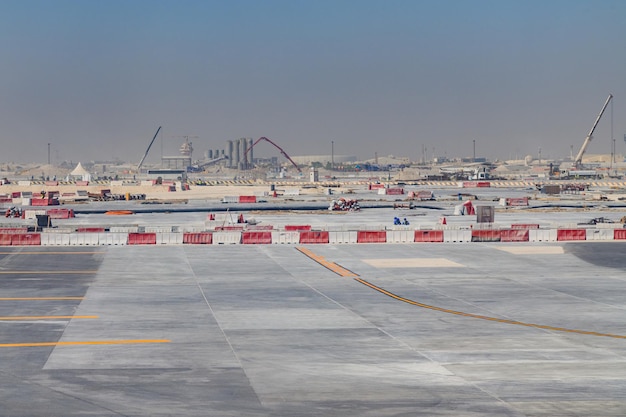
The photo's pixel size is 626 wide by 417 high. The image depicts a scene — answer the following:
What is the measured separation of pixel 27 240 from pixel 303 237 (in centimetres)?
2187

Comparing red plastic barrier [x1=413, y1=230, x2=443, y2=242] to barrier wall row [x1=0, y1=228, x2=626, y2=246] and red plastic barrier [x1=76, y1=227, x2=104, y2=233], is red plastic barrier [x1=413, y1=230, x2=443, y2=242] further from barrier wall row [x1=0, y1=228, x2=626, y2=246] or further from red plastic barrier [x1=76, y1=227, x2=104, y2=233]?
red plastic barrier [x1=76, y1=227, x2=104, y2=233]

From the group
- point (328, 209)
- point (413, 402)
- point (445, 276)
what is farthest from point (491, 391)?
point (328, 209)

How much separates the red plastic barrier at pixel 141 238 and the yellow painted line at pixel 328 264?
11928mm

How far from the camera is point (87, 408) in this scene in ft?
78.5

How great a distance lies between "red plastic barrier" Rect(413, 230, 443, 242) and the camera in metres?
73.1

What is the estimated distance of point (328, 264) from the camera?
196 feet

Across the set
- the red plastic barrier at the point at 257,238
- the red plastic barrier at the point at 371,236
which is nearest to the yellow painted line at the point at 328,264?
the red plastic barrier at the point at 257,238

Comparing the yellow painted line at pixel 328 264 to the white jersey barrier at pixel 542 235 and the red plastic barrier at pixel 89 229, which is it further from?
the white jersey barrier at pixel 542 235

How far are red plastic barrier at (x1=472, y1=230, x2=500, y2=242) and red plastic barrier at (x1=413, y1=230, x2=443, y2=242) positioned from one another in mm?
2854

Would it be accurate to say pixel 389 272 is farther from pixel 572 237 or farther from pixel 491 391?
pixel 491 391

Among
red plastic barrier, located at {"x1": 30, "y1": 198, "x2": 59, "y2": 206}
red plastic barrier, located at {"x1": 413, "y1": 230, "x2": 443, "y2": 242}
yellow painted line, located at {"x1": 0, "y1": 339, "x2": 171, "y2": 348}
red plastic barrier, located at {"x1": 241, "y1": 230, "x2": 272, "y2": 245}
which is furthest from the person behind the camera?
red plastic barrier, located at {"x1": 30, "y1": 198, "x2": 59, "y2": 206}

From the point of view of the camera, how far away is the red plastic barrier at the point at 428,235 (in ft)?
240

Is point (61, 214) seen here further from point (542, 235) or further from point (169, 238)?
point (542, 235)

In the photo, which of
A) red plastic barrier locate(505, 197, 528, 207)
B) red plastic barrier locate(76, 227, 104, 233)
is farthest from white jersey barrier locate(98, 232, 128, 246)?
red plastic barrier locate(505, 197, 528, 207)
